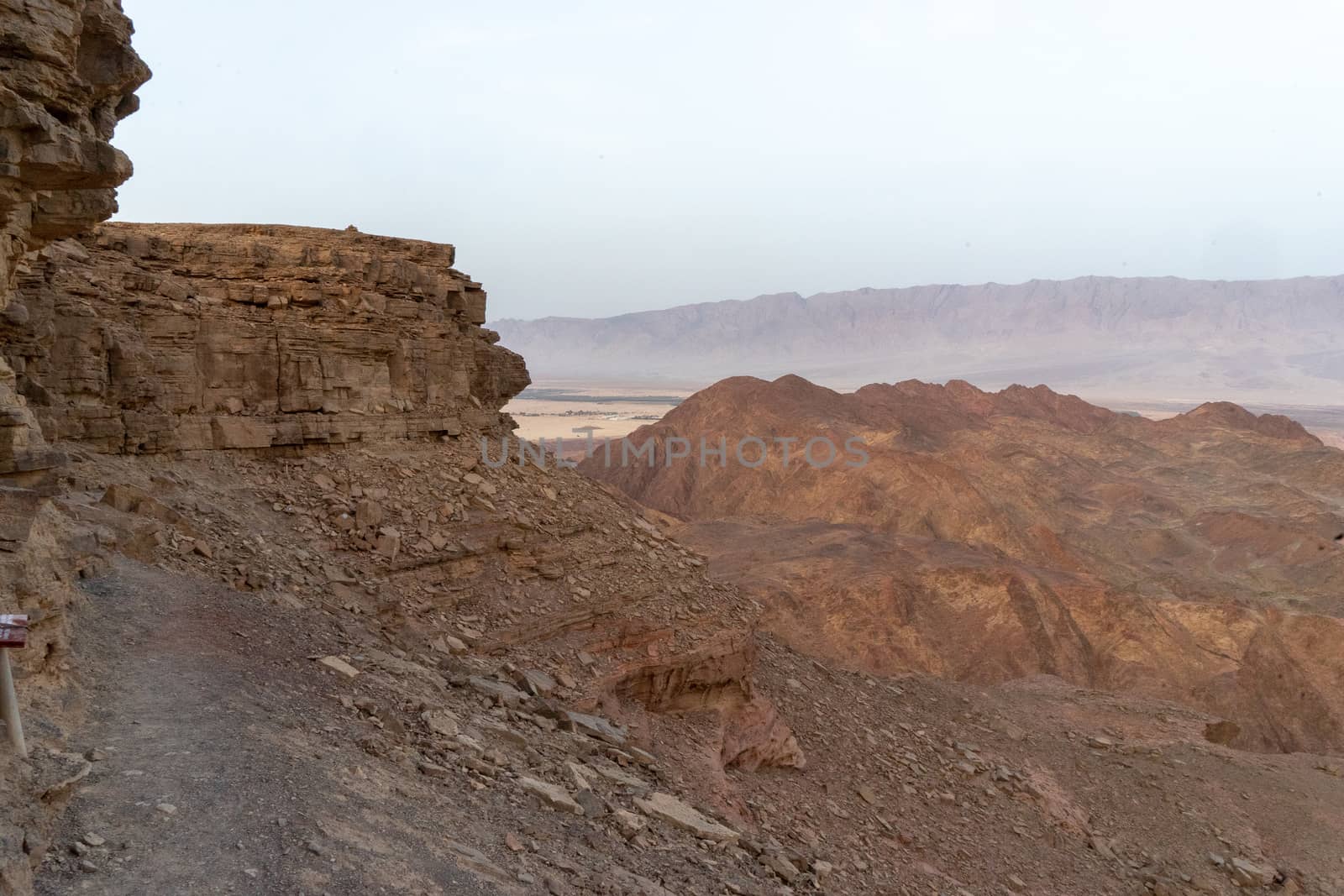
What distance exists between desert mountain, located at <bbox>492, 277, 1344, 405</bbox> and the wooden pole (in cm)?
13931

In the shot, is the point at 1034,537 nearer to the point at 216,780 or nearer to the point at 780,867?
the point at 780,867

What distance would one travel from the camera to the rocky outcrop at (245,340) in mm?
10641

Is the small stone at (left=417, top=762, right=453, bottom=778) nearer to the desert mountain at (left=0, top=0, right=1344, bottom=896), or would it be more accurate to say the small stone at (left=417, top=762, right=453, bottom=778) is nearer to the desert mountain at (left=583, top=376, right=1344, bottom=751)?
the desert mountain at (left=0, top=0, right=1344, bottom=896)

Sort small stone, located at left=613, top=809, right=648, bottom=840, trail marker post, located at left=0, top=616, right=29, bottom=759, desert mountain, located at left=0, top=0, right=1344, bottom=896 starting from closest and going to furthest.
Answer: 1. trail marker post, located at left=0, top=616, right=29, bottom=759
2. desert mountain, located at left=0, top=0, right=1344, bottom=896
3. small stone, located at left=613, top=809, right=648, bottom=840

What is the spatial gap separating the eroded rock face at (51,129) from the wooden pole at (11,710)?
1762mm

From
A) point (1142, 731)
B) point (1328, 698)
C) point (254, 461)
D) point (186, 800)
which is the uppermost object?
point (254, 461)

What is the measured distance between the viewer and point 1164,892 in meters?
12.9

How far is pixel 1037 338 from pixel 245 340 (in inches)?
6460

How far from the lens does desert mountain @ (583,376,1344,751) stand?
→ 2736 cm

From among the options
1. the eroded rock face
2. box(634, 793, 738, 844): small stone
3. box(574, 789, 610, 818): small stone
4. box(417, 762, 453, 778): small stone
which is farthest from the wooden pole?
box(634, 793, 738, 844): small stone

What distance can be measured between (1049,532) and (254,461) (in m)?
32.3

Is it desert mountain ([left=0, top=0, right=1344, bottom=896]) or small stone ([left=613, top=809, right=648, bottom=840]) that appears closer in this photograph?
desert mountain ([left=0, top=0, right=1344, bottom=896])

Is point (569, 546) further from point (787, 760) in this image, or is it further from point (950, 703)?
point (950, 703)

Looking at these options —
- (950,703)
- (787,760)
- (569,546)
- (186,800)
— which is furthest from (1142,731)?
(186,800)
